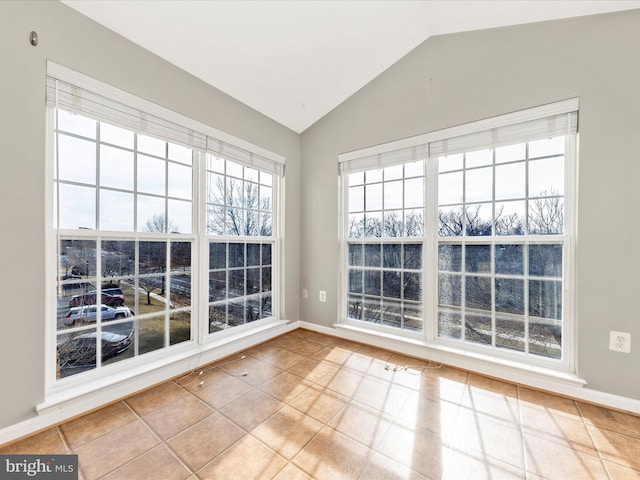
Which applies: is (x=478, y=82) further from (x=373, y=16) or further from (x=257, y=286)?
(x=257, y=286)

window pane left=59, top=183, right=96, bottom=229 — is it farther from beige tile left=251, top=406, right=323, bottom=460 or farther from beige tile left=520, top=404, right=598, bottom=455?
beige tile left=520, top=404, right=598, bottom=455

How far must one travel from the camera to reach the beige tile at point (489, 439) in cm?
142

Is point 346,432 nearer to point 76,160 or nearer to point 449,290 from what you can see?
point 449,290

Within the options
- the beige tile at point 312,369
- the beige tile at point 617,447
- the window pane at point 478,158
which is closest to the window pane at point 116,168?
the beige tile at point 312,369

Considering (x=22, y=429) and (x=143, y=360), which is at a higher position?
(x=143, y=360)

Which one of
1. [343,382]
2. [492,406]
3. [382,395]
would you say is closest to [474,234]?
[492,406]

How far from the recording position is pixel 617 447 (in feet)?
4.83

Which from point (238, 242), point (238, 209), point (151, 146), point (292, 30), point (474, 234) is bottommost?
point (238, 242)

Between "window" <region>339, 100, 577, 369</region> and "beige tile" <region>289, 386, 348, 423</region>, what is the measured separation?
3.72 feet

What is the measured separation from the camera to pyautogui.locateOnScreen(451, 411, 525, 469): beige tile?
142 cm

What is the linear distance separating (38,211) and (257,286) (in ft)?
6.06

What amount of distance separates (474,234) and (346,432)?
1.89m

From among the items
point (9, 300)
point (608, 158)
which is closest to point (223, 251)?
point (9, 300)

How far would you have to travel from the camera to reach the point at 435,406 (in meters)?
1.82
